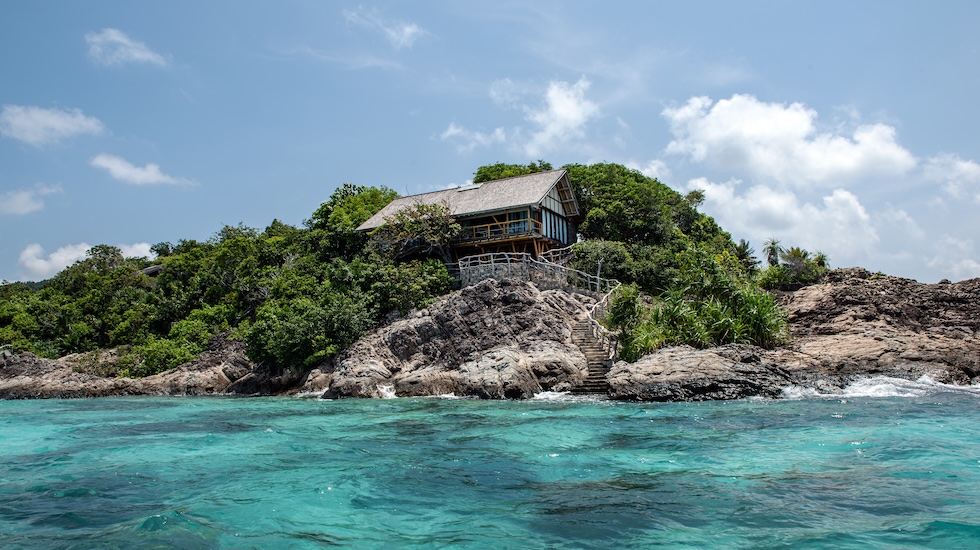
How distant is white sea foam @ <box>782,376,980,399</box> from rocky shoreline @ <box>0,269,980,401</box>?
1.15ft

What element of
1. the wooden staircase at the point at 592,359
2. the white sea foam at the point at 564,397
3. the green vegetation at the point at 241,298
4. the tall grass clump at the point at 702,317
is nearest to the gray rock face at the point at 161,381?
the green vegetation at the point at 241,298

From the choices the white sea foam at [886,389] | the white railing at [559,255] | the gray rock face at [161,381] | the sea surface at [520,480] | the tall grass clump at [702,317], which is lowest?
the sea surface at [520,480]

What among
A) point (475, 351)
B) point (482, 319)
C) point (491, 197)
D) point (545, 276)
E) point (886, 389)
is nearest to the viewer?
point (886, 389)

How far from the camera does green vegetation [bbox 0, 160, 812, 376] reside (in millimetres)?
24953

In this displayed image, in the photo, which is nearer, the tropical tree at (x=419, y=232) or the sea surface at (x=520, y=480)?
the sea surface at (x=520, y=480)

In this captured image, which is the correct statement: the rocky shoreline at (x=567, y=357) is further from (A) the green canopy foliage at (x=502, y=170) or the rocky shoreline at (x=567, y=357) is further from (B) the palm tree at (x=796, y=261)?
(A) the green canopy foliage at (x=502, y=170)

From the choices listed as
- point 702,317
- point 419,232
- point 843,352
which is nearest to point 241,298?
point 419,232

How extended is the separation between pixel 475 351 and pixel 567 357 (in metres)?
3.87

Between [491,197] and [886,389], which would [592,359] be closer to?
[886,389]

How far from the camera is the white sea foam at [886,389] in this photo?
62.6 feet

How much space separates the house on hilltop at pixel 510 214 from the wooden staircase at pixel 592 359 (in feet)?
32.8

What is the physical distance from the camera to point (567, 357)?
78.8 feet

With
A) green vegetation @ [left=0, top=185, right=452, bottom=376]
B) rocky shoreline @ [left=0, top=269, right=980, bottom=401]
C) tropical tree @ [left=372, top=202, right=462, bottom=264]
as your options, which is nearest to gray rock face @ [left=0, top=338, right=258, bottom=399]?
rocky shoreline @ [left=0, top=269, right=980, bottom=401]

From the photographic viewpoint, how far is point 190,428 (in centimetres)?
1672
